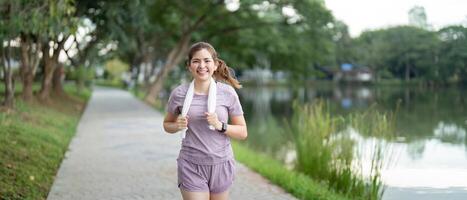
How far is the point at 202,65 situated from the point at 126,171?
213 inches

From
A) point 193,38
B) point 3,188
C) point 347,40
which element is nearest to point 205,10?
point 193,38

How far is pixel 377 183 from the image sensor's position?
7.56 metres

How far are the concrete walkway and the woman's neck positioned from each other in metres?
3.39

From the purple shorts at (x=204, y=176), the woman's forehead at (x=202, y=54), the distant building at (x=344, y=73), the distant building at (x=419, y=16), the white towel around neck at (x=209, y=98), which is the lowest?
the distant building at (x=344, y=73)

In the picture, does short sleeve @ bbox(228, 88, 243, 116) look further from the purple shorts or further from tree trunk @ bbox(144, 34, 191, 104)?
tree trunk @ bbox(144, 34, 191, 104)

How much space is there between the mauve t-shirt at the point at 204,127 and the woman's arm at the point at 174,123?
7 centimetres

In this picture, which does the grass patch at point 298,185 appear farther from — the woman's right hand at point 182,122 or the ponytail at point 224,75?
the woman's right hand at point 182,122

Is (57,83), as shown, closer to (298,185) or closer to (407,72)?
(407,72)

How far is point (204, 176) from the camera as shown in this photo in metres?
3.55

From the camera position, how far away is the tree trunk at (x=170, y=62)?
26875mm

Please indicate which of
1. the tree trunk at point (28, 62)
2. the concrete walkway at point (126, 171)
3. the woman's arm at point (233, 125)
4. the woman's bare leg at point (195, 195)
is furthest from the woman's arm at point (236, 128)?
the tree trunk at point (28, 62)

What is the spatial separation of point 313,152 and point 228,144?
5341mm

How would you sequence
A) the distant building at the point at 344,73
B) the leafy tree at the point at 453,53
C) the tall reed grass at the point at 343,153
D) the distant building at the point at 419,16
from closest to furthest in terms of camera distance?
the tall reed grass at the point at 343,153
the leafy tree at the point at 453,53
the distant building at the point at 419,16
the distant building at the point at 344,73

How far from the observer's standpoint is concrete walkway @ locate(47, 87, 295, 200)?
6918 millimetres
